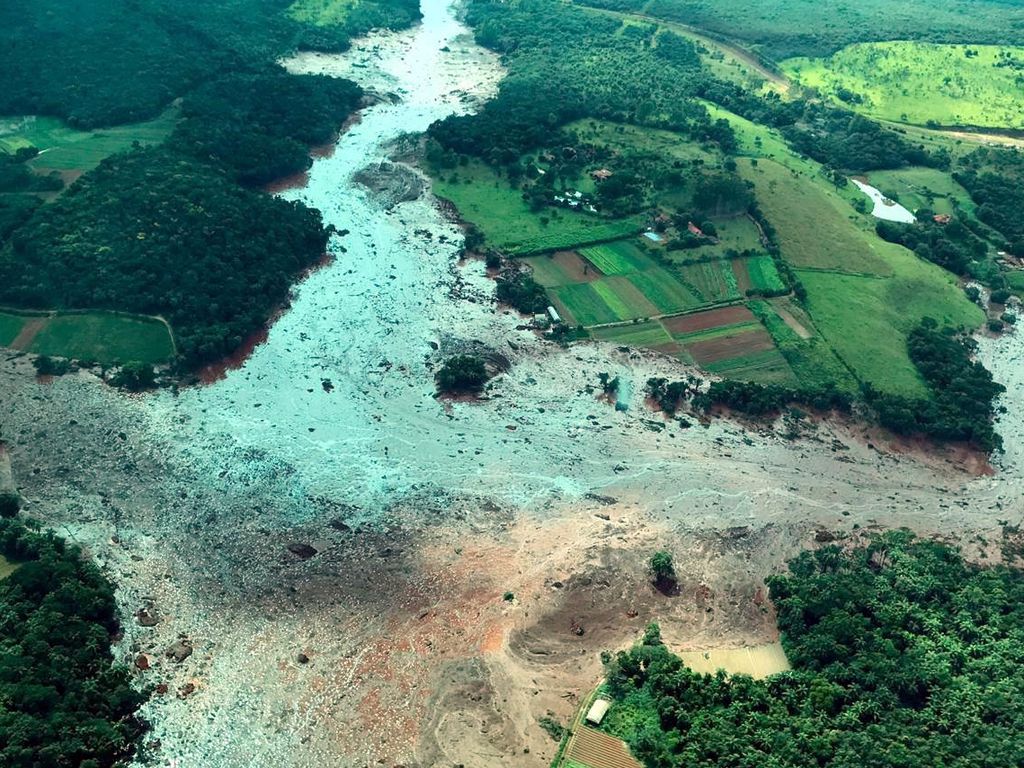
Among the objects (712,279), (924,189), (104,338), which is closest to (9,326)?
(104,338)

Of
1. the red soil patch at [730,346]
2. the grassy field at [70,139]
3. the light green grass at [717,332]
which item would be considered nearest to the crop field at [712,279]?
the light green grass at [717,332]

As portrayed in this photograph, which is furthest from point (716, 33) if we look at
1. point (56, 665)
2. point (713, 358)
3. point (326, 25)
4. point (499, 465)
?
point (56, 665)

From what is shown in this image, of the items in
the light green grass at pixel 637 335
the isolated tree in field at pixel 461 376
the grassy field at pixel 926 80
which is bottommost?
the isolated tree in field at pixel 461 376

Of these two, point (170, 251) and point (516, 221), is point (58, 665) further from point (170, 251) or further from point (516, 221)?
point (516, 221)

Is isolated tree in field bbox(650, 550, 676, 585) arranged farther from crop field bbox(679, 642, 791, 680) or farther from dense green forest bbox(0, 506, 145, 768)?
dense green forest bbox(0, 506, 145, 768)

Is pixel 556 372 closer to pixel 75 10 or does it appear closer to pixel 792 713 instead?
pixel 792 713

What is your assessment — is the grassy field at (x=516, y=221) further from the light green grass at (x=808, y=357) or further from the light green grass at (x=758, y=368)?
the light green grass at (x=758, y=368)
